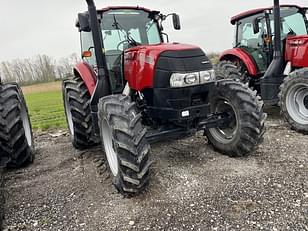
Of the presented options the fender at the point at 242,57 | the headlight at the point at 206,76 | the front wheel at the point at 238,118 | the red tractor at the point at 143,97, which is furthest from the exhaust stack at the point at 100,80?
the fender at the point at 242,57

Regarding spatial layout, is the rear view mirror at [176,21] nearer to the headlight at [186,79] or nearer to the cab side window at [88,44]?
the cab side window at [88,44]

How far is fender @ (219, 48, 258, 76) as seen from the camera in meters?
6.91

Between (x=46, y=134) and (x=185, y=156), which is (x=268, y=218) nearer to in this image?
(x=185, y=156)

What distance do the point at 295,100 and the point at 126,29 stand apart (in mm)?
3183

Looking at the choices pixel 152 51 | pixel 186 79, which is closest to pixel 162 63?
pixel 152 51

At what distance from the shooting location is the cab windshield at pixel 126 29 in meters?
4.41

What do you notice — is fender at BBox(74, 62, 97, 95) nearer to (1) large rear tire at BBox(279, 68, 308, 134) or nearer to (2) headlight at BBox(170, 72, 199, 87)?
(2) headlight at BBox(170, 72, 199, 87)

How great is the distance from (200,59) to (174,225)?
6.31 ft

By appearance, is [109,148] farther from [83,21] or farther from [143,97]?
[83,21]

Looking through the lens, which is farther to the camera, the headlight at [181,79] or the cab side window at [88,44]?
the cab side window at [88,44]

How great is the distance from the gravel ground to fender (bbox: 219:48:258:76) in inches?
101

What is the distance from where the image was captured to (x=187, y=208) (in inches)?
120

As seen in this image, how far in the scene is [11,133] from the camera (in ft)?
13.5

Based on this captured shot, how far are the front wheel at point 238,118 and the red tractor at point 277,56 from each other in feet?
5.24
